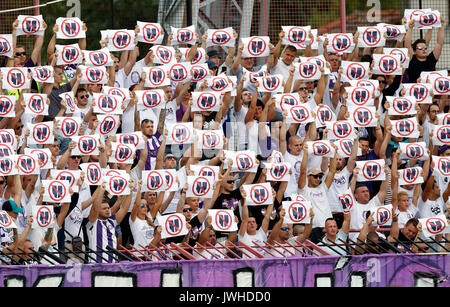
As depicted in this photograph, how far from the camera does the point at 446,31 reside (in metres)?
23.7

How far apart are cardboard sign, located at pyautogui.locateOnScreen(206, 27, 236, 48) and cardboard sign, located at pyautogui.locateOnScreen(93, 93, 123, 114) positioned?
6.95 feet

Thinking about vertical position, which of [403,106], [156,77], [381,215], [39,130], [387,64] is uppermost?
[387,64]

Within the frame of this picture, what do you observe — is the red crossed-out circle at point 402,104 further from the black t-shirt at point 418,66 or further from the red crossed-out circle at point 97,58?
the red crossed-out circle at point 97,58

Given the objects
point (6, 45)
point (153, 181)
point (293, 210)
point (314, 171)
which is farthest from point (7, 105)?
point (314, 171)

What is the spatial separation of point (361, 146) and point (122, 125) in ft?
11.3

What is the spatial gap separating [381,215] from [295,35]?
140 inches

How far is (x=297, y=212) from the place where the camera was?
1825cm

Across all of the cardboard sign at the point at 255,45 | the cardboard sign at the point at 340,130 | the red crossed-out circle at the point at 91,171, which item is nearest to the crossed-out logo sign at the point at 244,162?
the cardboard sign at the point at 340,130

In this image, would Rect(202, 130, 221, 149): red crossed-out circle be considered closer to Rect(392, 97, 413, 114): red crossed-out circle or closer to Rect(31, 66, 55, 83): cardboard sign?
Rect(31, 66, 55, 83): cardboard sign

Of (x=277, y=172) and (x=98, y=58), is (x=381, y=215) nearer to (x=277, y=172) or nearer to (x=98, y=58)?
(x=277, y=172)

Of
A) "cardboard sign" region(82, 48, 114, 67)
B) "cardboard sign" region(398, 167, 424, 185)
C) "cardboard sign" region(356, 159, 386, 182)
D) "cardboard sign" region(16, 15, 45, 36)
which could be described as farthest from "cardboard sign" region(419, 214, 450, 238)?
"cardboard sign" region(16, 15, 45, 36)

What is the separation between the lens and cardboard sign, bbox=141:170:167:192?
1839cm
